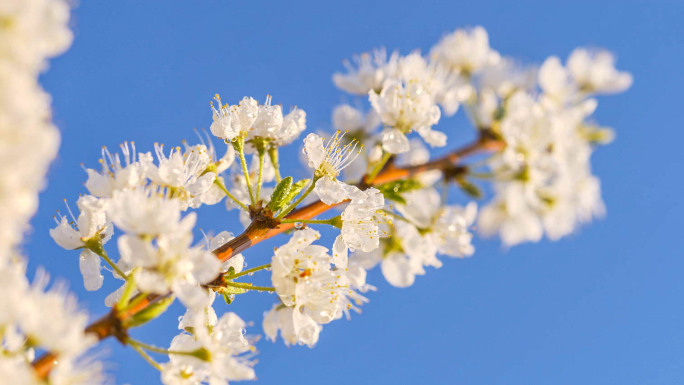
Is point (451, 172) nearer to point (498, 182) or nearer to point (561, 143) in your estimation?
point (498, 182)

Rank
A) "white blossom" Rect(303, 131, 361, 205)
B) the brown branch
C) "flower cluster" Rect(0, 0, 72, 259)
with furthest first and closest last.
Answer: "white blossom" Rect(303, 131, 361, 205) → the brown branch → "flower cluster" Rect(0, 0, 72, 259)

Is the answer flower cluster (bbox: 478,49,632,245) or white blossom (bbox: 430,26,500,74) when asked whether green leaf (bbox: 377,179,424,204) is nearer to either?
flower cluster (bbox: 478,49,632,245)

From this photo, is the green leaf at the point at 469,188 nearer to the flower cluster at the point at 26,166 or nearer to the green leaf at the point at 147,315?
the green leaf at the point at 147,315

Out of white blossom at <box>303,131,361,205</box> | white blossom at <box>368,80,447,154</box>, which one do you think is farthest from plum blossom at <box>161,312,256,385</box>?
white blossom at <box>368,80,447,154</box>

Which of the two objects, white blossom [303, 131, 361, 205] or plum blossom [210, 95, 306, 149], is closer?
white blossom [303, 131, 361, 205]

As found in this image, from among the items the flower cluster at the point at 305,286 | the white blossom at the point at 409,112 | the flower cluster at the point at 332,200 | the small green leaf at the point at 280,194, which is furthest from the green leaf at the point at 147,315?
the white blossom at the point at 409,112

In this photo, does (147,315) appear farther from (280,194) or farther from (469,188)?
(469,188)

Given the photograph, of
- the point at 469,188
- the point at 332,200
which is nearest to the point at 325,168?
the point at 332,200

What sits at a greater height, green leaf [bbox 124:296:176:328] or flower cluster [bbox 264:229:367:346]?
flower cluster [bbox 264:229:367:346]
